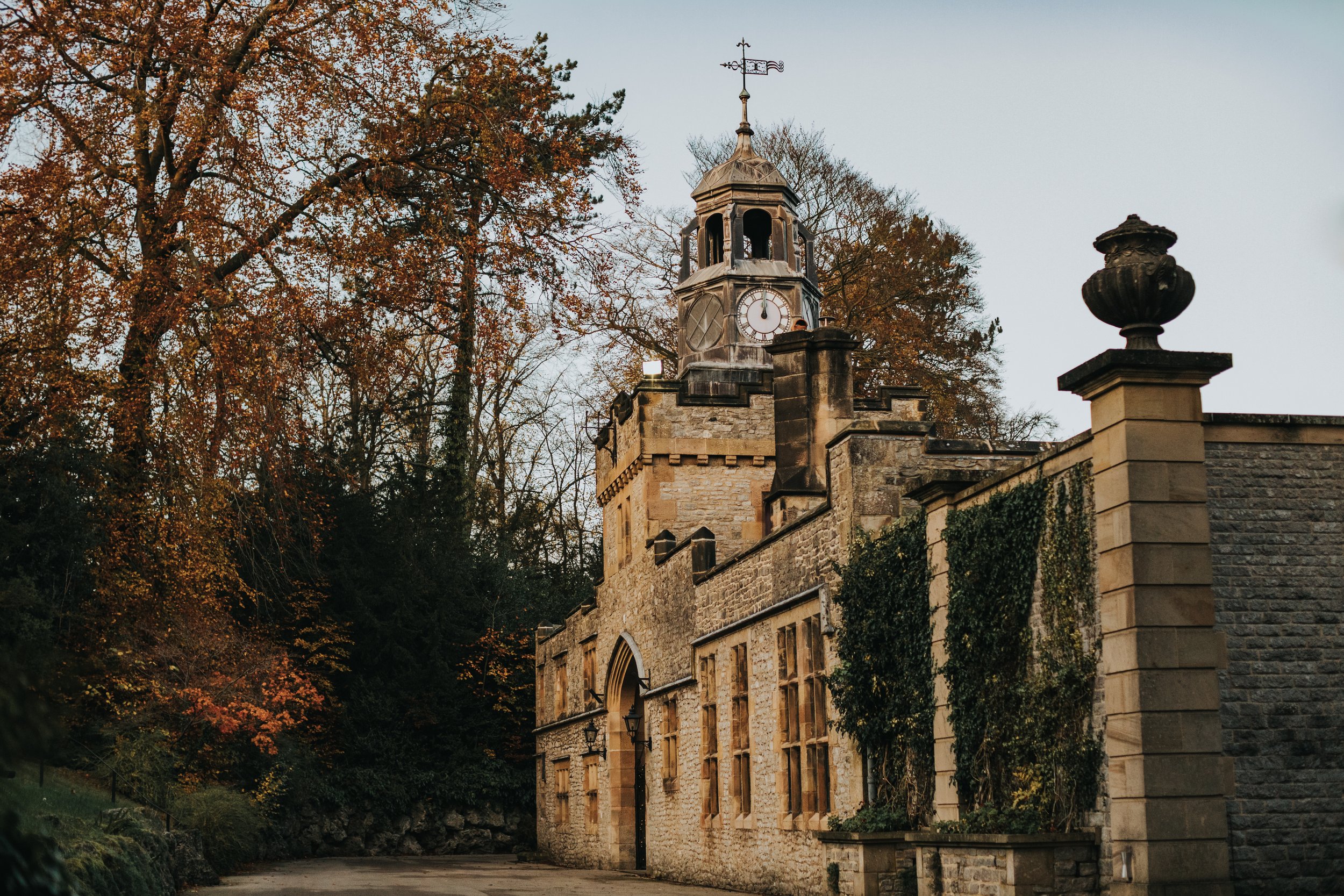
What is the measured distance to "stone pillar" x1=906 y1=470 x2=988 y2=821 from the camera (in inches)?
442

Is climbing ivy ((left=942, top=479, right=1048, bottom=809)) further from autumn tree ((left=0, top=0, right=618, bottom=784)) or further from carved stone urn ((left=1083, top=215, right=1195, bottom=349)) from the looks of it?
autumn tree ((left=0, top=0, right=618, bottom=784))

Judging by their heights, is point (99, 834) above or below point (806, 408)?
below

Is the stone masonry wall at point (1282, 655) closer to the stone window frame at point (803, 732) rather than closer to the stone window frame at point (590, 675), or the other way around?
the stone window frame at point (803, 732)

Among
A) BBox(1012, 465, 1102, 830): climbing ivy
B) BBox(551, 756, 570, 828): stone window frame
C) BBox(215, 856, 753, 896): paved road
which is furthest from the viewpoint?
BBox(551, 756, 570, 828): stone window frame

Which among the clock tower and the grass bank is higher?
the clock tower

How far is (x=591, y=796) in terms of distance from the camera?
24984mm

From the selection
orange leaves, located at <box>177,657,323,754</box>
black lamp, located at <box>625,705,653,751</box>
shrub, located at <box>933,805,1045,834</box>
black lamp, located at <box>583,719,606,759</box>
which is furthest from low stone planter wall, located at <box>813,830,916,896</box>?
black lamp, located at <box>583,719,606,759</box>

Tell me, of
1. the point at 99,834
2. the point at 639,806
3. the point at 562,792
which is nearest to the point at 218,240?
the point at 99,834

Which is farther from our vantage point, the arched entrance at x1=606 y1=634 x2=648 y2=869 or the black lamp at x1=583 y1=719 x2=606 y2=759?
the black lamp at x1=583 y1=719 x2=606 y2=759

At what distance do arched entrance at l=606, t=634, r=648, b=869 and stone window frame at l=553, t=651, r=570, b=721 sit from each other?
11.0 ft

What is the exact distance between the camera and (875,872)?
1210 centimetres

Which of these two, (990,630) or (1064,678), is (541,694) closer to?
(990,630)

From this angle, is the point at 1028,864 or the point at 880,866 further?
the point at 880,866

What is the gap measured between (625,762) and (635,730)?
5.71ft
